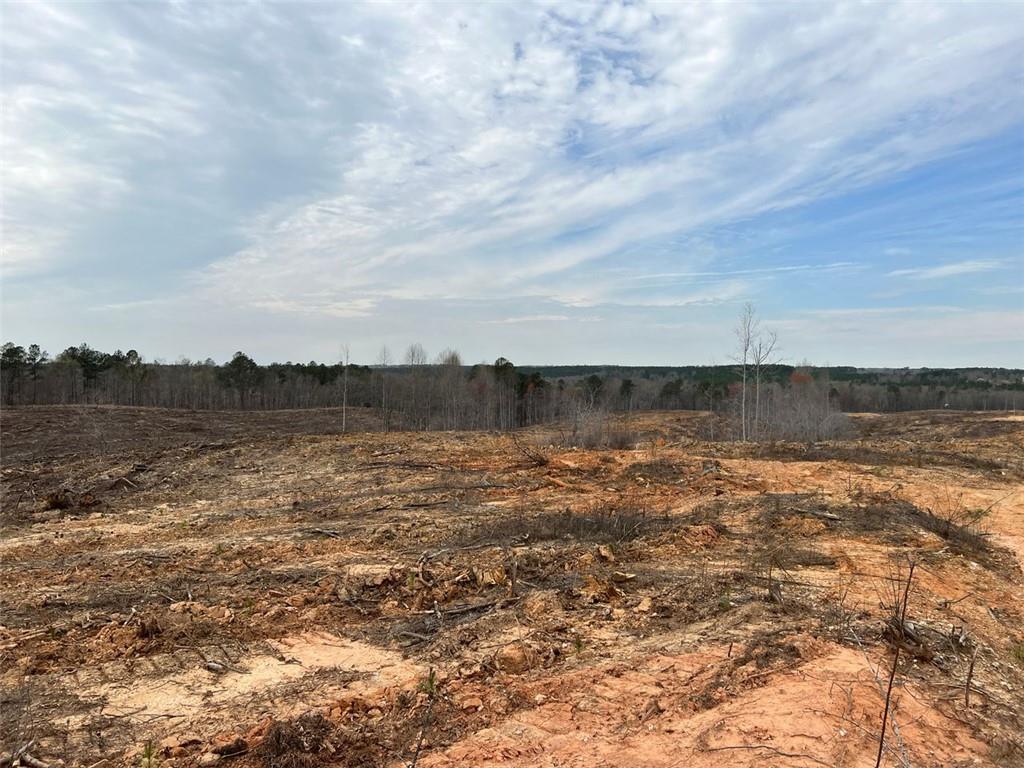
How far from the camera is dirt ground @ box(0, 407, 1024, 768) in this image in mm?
3959

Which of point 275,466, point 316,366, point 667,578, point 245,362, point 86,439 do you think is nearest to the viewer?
point 667,578

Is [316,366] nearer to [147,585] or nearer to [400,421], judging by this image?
[400,421]

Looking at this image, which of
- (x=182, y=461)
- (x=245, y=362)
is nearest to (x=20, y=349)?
(x=245, y=362)

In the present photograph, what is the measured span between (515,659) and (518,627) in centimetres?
78

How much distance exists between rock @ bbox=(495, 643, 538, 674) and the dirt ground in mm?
26

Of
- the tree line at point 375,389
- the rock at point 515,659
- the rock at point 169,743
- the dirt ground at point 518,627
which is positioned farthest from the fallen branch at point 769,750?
the tree line at point 375,389

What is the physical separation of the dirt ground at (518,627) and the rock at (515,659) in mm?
26

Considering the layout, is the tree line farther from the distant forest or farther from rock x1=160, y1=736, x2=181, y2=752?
rock x1=160, y1=736, x2=181, y2=752

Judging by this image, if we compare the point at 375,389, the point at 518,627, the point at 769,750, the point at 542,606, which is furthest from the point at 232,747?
the point at 375,389

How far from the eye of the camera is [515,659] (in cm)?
508

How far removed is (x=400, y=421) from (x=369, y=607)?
4125 centimetres

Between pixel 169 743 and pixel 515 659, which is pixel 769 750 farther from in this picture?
pixel 169 743

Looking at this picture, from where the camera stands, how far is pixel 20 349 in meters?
49.0

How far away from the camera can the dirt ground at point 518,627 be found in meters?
3.96
